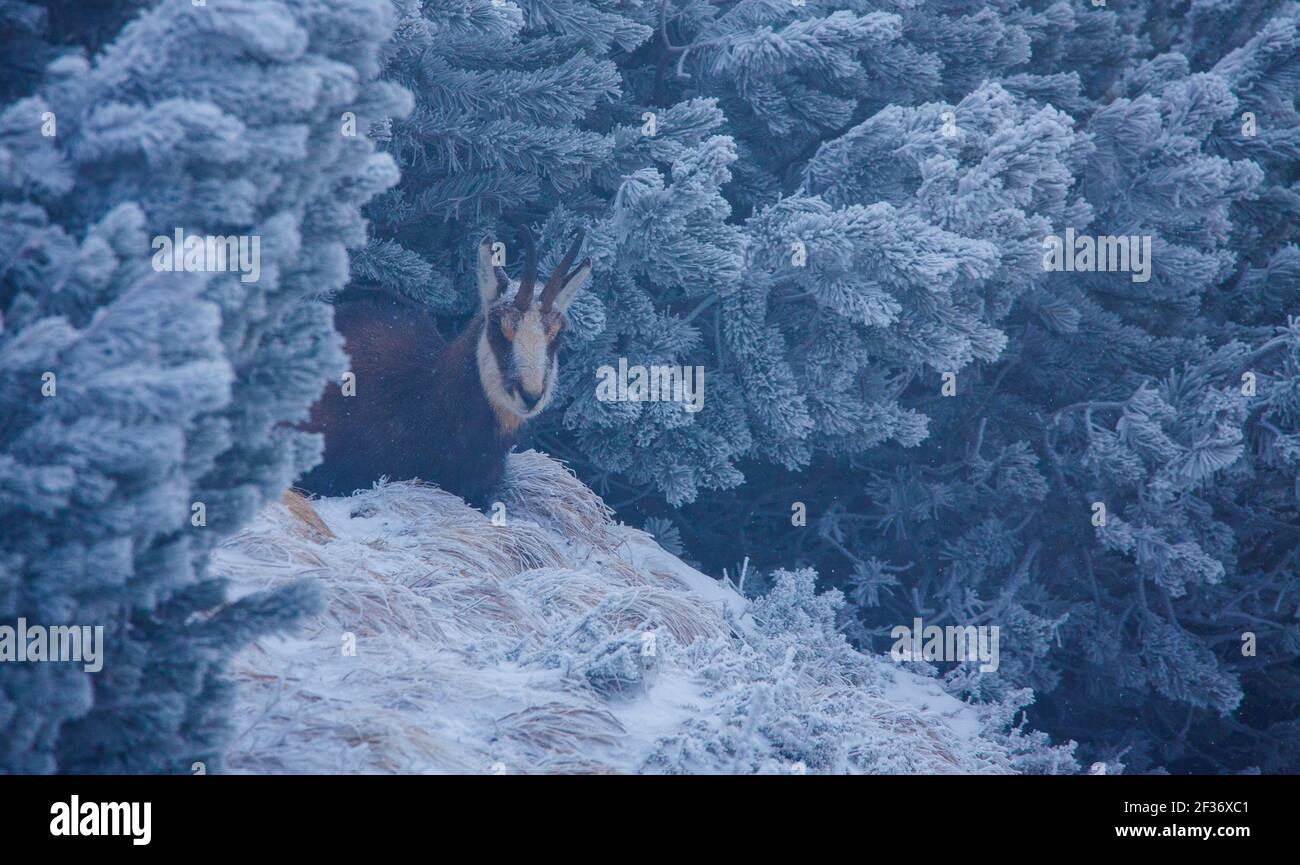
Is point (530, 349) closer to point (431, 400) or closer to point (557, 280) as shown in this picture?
point (557, 280)

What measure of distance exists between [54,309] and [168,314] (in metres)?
0.34

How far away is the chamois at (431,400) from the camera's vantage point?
5188mm

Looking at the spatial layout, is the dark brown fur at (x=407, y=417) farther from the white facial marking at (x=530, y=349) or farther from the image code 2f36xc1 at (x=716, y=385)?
the white facial marking at (x=530, y=349)

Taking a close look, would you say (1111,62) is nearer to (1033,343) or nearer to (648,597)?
(1033,343)

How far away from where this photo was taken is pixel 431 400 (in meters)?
5.54

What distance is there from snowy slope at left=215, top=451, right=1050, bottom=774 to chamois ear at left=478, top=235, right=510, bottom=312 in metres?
1.21

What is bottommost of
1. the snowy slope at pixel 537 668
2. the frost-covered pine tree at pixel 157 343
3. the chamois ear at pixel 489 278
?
the snowy slope at pixel 537 668

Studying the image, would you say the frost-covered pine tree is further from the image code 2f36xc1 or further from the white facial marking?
the white facial marking

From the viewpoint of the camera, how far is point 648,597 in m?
4.80

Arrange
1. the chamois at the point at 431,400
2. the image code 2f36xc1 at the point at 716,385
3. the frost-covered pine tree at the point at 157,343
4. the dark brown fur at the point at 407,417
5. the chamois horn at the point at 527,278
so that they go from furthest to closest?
the dark brown fur at the point at 407,417 → the chamois at the point at 431,400 → the chamois horn at the point at 527,278 → the image code 2f36xc1 at the point at 716,385 → the frost-covered pine tree at the point at 157,343

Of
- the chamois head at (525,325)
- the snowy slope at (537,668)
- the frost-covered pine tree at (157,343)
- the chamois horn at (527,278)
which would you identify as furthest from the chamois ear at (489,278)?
the frost-covered pine tree at (157,343)

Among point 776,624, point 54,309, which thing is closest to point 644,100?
point 776,624

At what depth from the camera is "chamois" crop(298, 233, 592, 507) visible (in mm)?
5188

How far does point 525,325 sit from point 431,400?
0.88 meters
